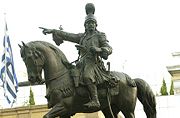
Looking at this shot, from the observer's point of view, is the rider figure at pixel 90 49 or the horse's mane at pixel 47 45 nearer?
the rider figure at pixel 90 49

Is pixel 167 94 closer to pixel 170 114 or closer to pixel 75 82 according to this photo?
pixel 170 114

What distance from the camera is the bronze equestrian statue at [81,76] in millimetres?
8750

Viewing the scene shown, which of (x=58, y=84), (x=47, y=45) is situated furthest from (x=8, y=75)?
(x=58, y=84)

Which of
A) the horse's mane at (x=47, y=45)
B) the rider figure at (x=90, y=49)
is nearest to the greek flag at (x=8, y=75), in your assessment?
the rider figure at (x=90, y=49)

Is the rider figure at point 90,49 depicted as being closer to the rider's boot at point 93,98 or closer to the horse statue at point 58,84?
the rider's boot at point 93,98

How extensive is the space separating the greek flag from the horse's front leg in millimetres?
13197

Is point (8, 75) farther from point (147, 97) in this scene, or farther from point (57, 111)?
point (57, 111)

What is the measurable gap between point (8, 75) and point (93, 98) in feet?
47.5

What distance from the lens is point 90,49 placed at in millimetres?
8828

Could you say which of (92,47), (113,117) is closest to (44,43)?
(92,47)

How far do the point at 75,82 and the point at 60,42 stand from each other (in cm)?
86

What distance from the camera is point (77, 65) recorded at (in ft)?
29.7

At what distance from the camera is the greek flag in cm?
2264

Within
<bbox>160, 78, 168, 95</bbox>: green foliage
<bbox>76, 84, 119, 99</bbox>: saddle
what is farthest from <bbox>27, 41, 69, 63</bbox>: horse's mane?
<bbox>160, 78, 168, 95</bbox>: green foliage
